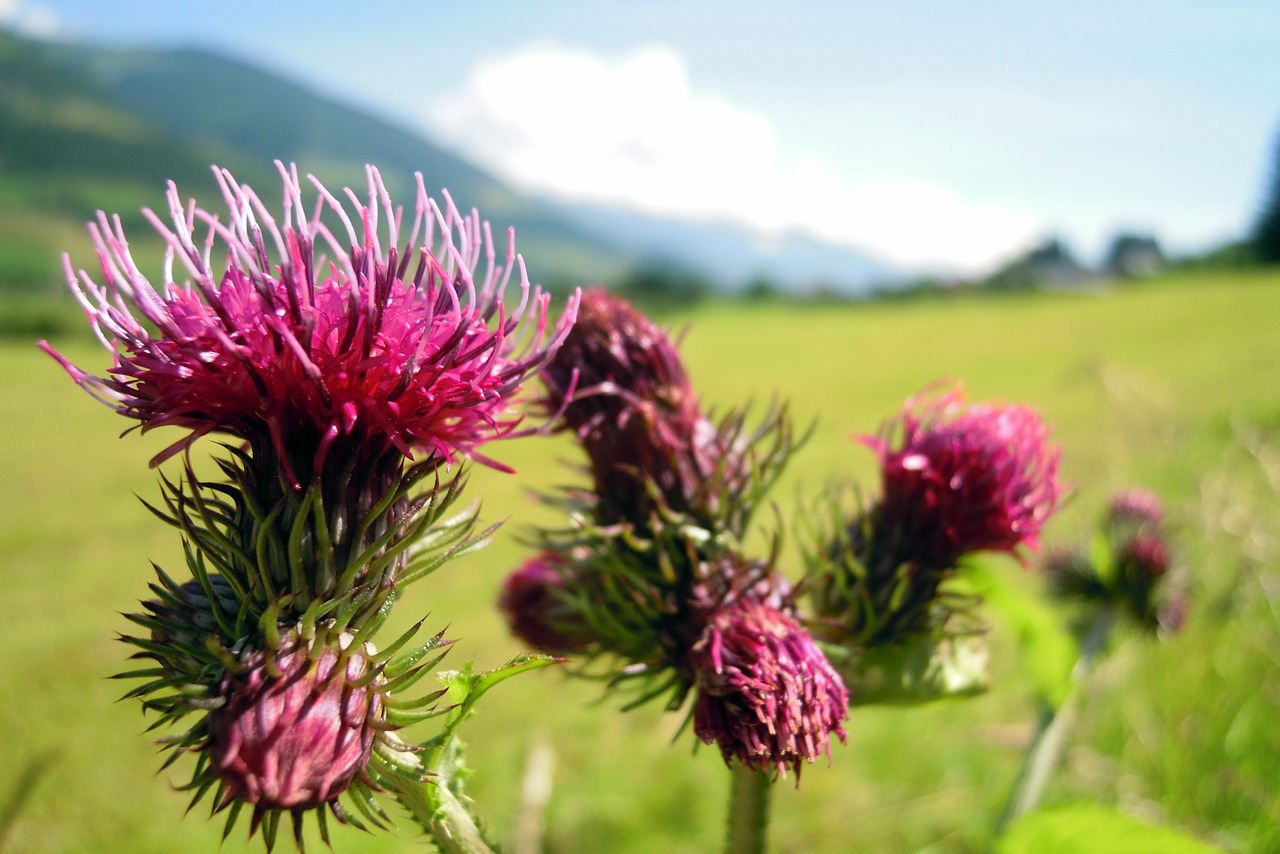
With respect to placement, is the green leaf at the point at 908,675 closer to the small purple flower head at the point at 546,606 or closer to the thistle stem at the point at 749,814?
the thistle stem at the point at 749,814

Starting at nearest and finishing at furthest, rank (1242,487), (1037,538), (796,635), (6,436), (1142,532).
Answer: (796,635) < (1037,538) < (1142,532) < (1242,487) < (6,436)

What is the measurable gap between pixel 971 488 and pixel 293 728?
1629mm

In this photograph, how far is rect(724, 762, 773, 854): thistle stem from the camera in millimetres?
1900

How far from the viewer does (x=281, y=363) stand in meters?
1.46

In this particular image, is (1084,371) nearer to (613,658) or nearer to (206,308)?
(613,658)

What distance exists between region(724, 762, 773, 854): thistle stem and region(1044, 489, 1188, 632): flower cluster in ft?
6.30

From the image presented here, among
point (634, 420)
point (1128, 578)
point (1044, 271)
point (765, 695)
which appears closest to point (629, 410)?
point (634, 420)

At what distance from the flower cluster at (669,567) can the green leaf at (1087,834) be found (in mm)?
530

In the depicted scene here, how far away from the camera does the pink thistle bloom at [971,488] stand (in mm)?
2082

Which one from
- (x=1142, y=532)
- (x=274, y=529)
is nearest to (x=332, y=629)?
(x=274, y=529)

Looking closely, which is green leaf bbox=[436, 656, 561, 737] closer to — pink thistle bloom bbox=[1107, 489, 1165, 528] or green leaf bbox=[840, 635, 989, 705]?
green leaf bbox=[840, 635, 989, 705]

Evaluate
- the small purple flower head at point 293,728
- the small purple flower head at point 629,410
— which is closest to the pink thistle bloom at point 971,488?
the small purple flower head at point 629,410

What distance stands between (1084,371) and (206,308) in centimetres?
417

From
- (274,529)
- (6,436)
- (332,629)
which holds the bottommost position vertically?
(6,436)
